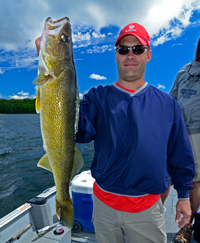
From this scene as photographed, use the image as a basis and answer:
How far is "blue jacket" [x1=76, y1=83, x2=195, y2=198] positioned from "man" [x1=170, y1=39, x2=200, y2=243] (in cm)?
101

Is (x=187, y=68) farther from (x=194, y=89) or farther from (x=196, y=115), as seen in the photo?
(x=196, y=115)

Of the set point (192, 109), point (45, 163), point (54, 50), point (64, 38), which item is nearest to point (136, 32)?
point (64, 38)

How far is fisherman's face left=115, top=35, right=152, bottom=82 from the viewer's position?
1.99m

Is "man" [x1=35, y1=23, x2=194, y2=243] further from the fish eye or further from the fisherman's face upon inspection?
the fish eye

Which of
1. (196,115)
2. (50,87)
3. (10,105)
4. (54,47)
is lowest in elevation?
(196,115)

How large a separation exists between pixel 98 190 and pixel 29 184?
33.0 ft

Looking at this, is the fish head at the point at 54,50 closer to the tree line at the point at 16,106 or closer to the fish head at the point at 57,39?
A: the fish head at the point at 57,39

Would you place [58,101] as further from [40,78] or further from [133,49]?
[133,49]

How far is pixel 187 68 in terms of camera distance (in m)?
3.14

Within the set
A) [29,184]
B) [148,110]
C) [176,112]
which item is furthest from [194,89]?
Answer: [29,184]

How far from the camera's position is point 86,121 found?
1.76m

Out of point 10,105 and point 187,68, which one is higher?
point 10,105

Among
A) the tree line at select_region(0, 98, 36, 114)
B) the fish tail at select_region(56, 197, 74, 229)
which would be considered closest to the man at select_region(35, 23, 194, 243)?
the fish tail at select_region(56, 197, 74, 229)

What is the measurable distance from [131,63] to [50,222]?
3543 mm
